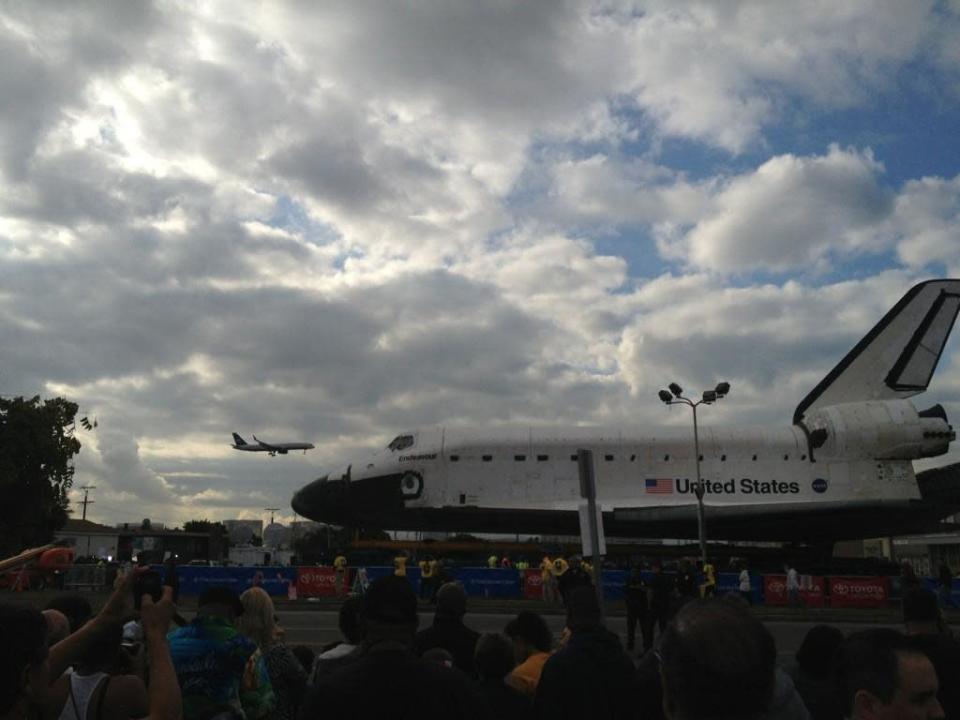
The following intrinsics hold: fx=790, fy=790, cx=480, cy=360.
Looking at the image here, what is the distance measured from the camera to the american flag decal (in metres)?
28.2

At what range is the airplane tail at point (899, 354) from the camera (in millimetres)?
30828

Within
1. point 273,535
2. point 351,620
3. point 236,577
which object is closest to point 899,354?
point 236,577

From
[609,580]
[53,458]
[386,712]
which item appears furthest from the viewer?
[53,458]

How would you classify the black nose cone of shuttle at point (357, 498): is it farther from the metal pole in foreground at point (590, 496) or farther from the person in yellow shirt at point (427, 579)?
the metal pole in foreground at point (590, 496)

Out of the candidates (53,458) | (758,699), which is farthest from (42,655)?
(53,458)

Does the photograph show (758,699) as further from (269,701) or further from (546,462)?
(546,462)

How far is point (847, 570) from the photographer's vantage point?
1078 inches

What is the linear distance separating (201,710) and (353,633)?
171 cm

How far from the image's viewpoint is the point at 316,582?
25.0 meters

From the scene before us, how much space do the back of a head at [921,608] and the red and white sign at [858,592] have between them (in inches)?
883

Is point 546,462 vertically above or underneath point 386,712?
above

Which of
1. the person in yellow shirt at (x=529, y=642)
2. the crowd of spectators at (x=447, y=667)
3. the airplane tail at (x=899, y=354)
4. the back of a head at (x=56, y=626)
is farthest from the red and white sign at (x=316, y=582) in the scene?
the back of a head at (x=56, y=626)

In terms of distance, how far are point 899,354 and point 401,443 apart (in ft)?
64.5

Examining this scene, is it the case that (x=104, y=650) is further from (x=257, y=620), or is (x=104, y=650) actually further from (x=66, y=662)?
(x=257, y=620)
